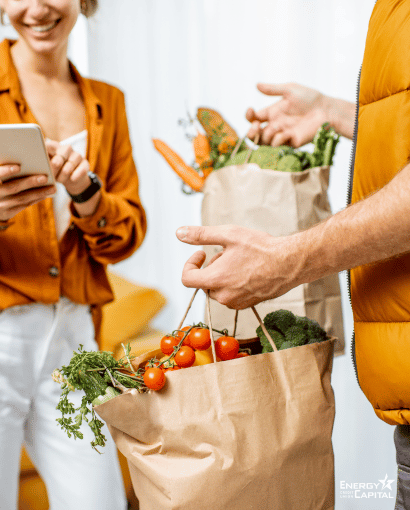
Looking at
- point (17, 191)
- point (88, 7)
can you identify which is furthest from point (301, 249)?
point (88, 7)

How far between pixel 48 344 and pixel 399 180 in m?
0.84

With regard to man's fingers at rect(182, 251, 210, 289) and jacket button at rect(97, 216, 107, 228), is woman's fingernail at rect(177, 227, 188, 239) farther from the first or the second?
jacket button at rect(97, 216, 107, 228)

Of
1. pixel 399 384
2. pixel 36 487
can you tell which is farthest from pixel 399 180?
pixel 36 487

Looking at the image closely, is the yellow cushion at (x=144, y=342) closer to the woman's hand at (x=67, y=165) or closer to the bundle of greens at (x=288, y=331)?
the woman's hand at (x=67, y=165)

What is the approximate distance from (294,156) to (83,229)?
53cm

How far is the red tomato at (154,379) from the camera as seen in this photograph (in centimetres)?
66

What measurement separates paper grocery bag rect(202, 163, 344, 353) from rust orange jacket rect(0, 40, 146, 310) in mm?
250

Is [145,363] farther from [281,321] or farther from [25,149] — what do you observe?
[25,149]

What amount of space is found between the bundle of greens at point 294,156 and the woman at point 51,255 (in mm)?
356

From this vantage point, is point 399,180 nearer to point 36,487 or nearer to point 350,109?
point 350,109

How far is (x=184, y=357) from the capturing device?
736 mm

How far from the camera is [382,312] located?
0.72 m

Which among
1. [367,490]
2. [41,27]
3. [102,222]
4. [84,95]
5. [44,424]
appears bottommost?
[367,490]

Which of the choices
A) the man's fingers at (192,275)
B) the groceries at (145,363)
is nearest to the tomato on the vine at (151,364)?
the groceries at (145,363)
